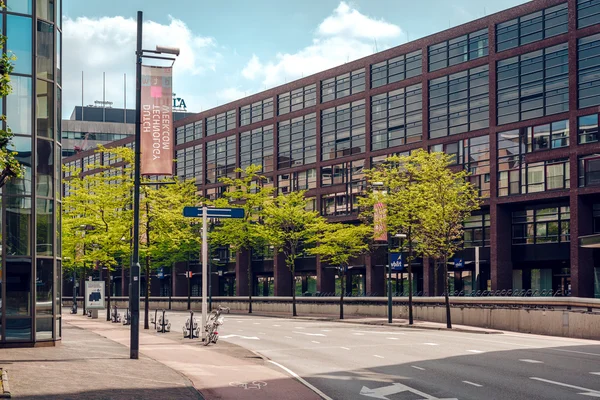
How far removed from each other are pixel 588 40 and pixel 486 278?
20831 millimetres

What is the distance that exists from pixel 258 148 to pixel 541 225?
38.5 metres

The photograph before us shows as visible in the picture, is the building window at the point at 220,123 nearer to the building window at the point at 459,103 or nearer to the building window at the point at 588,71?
the building window at the point at 459,103

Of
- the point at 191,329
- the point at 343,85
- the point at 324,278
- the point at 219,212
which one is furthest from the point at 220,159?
the point at 219,212

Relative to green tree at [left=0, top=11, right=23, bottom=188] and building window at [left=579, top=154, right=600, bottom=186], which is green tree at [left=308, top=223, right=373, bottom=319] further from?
green tree at [left=0, top=11, right=23, bottom=188]

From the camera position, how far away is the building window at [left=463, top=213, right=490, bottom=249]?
70.0 meters

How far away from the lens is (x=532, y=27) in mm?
65750

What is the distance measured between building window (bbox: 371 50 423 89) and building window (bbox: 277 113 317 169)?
976 centimetres

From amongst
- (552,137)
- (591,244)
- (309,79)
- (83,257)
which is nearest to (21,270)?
(591,244)

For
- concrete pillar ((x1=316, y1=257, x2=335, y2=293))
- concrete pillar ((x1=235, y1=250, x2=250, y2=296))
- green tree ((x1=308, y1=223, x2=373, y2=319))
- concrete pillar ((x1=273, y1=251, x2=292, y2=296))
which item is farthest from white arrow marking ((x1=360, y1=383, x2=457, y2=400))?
concrete pillar ((x1=235, y1=250, x2=250, y2=296))

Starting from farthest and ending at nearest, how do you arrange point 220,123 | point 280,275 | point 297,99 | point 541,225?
point 220,123 → point 280,275 → point 297,99 → point 541,225

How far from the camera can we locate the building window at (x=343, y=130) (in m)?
82.3

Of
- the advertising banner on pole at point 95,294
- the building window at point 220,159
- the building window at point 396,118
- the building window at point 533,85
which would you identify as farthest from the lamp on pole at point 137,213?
the building window at point 220,159

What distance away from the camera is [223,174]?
101812 mm

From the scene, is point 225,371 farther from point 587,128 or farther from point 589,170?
point 587,128
